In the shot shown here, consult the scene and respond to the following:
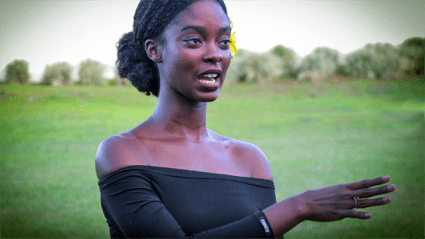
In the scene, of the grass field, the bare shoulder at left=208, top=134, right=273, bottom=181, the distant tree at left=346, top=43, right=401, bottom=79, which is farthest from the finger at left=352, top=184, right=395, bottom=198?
the distant tree at left=346, top=43, right=401, bottom=79

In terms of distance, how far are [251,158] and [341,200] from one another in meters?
0.72

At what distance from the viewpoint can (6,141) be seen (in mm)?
12992

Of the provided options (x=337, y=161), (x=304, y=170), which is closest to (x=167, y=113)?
(x=304, y=170)

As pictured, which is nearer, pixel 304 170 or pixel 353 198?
pixel 353 198

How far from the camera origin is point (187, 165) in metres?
2.07

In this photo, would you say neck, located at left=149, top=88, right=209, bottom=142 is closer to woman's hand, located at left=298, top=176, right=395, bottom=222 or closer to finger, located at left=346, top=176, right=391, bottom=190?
woman's hand, located at left=298, top=176, right=395, bottom=222

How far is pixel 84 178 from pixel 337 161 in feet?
23.9

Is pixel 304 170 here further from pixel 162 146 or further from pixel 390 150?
pixel 162 146

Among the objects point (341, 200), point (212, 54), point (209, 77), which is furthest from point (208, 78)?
point (341, 200)

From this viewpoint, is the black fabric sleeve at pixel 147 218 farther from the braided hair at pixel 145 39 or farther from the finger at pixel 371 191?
the braided hair at pixel 145 39

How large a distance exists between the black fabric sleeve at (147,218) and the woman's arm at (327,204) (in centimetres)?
7

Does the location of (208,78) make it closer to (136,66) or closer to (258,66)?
(136,66)

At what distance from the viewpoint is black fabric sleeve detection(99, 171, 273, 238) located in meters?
1.77

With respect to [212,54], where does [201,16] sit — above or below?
above
